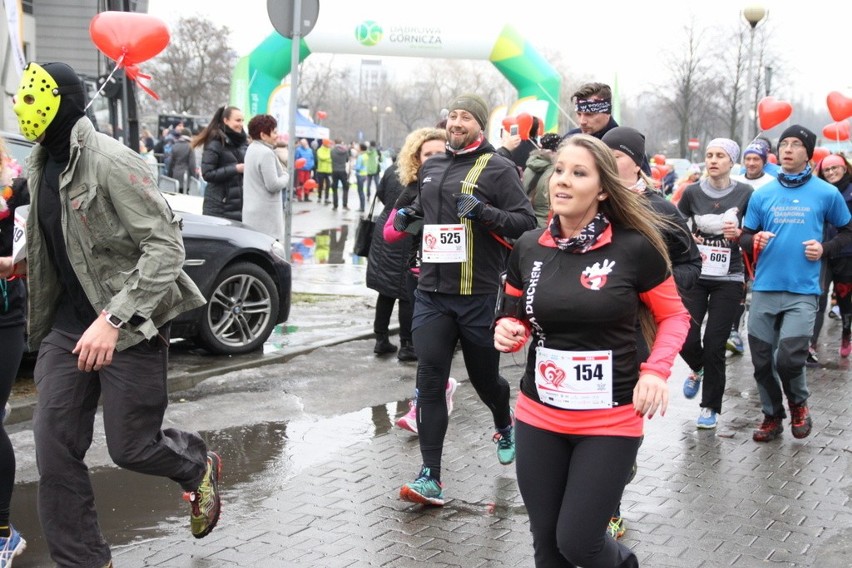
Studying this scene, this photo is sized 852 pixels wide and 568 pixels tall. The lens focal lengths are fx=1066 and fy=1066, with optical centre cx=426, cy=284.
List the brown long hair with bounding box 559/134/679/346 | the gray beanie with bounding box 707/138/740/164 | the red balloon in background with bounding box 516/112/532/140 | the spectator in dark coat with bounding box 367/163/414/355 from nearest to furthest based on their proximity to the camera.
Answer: the brown long hair with bounding box 559/134/679/346
the gray beanie with bounding box 707/138/740/164
the spectator in dark coat with bounding box 367/163/414/355
the red balloon in background with bounding box 516/112/532/140

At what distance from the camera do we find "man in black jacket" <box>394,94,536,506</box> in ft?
18.1

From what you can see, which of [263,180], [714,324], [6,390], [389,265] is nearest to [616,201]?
[6,390]

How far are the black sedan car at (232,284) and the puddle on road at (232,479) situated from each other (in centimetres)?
172

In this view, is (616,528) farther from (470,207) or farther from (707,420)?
(707,420)

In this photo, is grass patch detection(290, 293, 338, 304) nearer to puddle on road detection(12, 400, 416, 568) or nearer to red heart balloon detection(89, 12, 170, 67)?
red heart balloon detection(89, 12, 170, 67)

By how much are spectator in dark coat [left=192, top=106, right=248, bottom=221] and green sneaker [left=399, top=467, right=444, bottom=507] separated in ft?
18.8

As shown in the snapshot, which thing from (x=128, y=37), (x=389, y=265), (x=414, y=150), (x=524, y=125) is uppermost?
(x=128, y=37)

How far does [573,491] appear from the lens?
11.5 ft

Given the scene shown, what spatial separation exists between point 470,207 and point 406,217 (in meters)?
0.66

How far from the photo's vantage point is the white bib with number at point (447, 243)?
555 cm

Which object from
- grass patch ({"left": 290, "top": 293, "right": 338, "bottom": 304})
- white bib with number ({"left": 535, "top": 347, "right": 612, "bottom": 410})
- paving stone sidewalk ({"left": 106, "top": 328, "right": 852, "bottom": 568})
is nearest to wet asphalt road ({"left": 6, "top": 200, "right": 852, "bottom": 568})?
paving stone sidewalk ({"left": 106, "top": 328, "right": 852, "bottom": 568})

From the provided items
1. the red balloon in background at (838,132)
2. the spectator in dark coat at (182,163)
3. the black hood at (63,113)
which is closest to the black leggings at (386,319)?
the black hood at (63,113)

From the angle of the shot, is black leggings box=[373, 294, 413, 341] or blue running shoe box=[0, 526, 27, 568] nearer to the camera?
blue running shoe box=[0, 526, 27, 568]

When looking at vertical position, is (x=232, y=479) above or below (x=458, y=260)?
below
